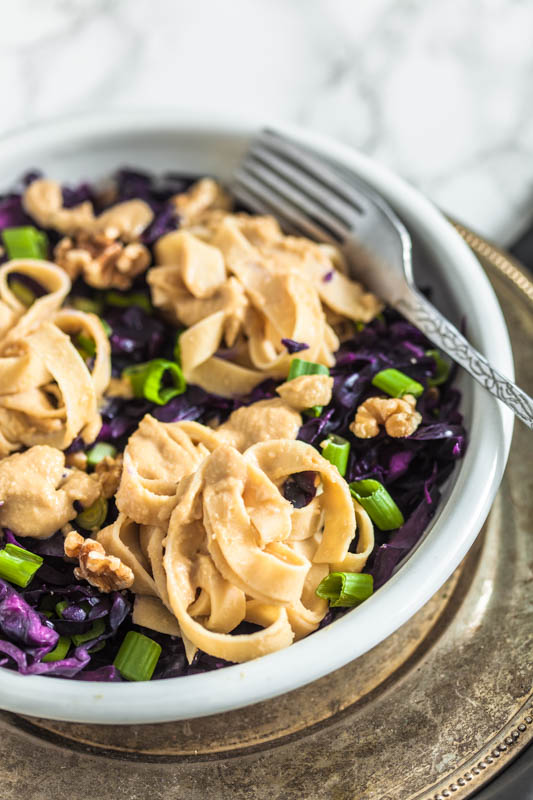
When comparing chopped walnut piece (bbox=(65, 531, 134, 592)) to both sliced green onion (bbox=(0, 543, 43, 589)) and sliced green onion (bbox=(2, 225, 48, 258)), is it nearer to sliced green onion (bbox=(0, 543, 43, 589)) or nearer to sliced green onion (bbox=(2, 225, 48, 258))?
sliced green onion (bbox=(0, 543, 43, 589))

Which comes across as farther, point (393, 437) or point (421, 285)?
point (421, 285)

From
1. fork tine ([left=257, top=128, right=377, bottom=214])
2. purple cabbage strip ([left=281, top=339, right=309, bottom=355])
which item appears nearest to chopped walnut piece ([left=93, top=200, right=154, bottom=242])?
fork tine ([left=257, top=128, right=377, bottom=214])

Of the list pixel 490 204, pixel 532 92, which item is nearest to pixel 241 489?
pixel 490 204

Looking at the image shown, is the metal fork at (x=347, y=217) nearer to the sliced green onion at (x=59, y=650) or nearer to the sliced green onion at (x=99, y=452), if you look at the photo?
the sliced green onion at (x=99, y=452)

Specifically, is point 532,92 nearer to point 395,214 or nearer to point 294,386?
point 395,214

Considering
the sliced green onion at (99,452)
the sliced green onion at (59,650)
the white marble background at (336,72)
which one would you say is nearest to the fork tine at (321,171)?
the white marble background at (336,72)
